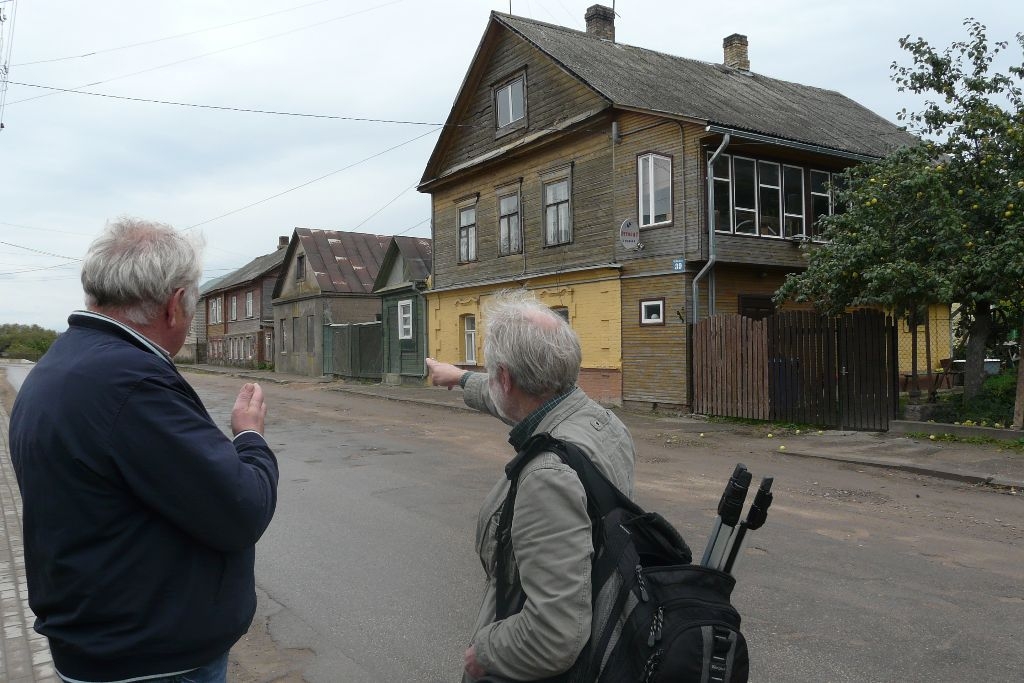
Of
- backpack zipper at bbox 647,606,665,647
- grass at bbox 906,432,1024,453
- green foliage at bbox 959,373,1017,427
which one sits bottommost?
grass at bbox 906,432,1024,453

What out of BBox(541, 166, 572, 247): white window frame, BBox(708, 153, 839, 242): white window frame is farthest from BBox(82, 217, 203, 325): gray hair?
BBox(541, 166, 572, 247): white window frame

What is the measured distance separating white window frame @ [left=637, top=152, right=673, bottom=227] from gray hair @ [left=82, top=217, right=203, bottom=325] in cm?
1628

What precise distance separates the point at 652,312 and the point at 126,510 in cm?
1659

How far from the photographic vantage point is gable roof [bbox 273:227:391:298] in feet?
119

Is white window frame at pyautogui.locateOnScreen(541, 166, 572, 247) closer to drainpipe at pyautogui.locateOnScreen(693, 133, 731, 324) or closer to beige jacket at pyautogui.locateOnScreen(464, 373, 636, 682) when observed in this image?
drainpipe at pyautogui.locateOnScreen(693, 133, 731, 324)

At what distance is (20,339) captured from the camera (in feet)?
201

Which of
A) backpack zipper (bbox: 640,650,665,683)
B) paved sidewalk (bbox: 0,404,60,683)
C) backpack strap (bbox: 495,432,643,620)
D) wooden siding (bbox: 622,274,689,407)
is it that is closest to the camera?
backpack zipper (bbox: 640,650,665,683)

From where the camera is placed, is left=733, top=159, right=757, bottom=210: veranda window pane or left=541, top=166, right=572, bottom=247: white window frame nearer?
left=733, top=159, right=757, bottom=210: veranda window pane

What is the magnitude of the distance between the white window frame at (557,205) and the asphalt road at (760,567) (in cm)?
1019

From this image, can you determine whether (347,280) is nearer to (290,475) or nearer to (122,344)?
(290,475)

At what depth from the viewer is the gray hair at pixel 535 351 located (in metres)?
2.20

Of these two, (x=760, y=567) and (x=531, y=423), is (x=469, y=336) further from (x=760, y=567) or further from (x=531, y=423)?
(x=531, y=423)

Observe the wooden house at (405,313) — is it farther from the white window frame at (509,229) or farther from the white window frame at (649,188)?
the white window frame at (649,188)

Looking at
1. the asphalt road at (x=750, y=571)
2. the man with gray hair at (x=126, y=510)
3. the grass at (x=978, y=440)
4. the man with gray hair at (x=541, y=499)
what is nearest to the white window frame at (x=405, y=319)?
the asphalt road at (x=750, y=571)
